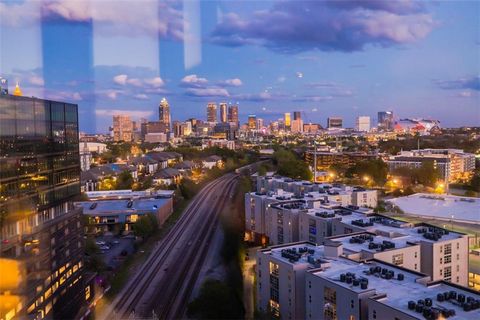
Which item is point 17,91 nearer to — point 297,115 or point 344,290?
point 344,290

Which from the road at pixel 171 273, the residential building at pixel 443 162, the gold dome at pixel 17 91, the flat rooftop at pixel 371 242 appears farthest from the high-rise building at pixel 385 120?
the gold dome at pixel 17 91

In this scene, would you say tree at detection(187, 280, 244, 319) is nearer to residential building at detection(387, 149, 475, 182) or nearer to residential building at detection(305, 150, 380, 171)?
residential building at detection(387, 149, 475, 182)

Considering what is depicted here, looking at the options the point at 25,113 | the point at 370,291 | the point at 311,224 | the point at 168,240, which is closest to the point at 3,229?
the point at 25,113

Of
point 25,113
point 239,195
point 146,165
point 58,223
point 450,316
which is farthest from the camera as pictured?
point 146,165

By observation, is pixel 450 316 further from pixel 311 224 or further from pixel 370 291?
pixel 311 224

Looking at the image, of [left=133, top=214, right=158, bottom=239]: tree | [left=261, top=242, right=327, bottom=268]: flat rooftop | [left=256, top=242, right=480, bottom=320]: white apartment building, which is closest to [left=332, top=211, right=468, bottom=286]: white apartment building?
[left=261, top=242, right=327, bottom=268]: flat rooftop

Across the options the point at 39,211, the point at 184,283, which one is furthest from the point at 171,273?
the point at 39,211
